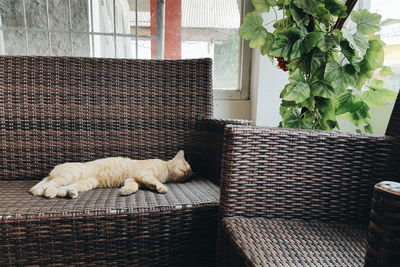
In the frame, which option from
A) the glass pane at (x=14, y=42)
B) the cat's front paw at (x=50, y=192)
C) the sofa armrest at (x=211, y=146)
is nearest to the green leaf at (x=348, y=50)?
the sofa armrest at (x=211, y=146)

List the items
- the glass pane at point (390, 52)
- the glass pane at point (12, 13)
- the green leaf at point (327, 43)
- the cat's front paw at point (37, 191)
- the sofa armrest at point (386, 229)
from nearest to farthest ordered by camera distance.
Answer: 1. the sofa armrest at point (386, 229)
2. the green leaf at point (327, 43)
3. the cat's front paw at point (37, 191)
4. the glass pane at point (390, 52)
5. the glass pane at point (12, 13)

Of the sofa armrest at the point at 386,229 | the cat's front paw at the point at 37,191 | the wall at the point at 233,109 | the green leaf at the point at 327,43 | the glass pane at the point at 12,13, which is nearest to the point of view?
the sofa armrest at the point at 386,229

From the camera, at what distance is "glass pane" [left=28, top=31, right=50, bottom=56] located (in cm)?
176

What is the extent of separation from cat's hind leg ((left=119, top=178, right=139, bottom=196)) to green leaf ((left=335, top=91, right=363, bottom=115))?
0.84 metres

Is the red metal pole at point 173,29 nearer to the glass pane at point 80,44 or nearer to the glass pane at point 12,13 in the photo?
the glass pane at point 80,44

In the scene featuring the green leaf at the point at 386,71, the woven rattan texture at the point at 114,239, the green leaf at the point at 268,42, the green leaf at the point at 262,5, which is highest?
the green leaf at the point at 262,5

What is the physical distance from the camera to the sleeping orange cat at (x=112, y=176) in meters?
1.07

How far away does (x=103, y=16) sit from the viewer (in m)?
1.83

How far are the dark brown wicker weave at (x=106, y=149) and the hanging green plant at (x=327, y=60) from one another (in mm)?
314

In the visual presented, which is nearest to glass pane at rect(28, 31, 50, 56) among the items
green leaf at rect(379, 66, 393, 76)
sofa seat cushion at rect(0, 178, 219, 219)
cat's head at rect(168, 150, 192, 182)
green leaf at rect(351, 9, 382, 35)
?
sofa seat cushion at rect(0, 178, 219, 219)

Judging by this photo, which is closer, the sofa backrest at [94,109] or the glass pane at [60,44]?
the sofa backrest at [94,109]

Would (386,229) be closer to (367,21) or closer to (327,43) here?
(327,43)

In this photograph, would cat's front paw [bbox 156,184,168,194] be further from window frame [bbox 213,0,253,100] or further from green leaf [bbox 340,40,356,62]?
window frame [bbox 213,0,253,100]

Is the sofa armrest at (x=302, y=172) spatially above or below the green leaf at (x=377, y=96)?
below
